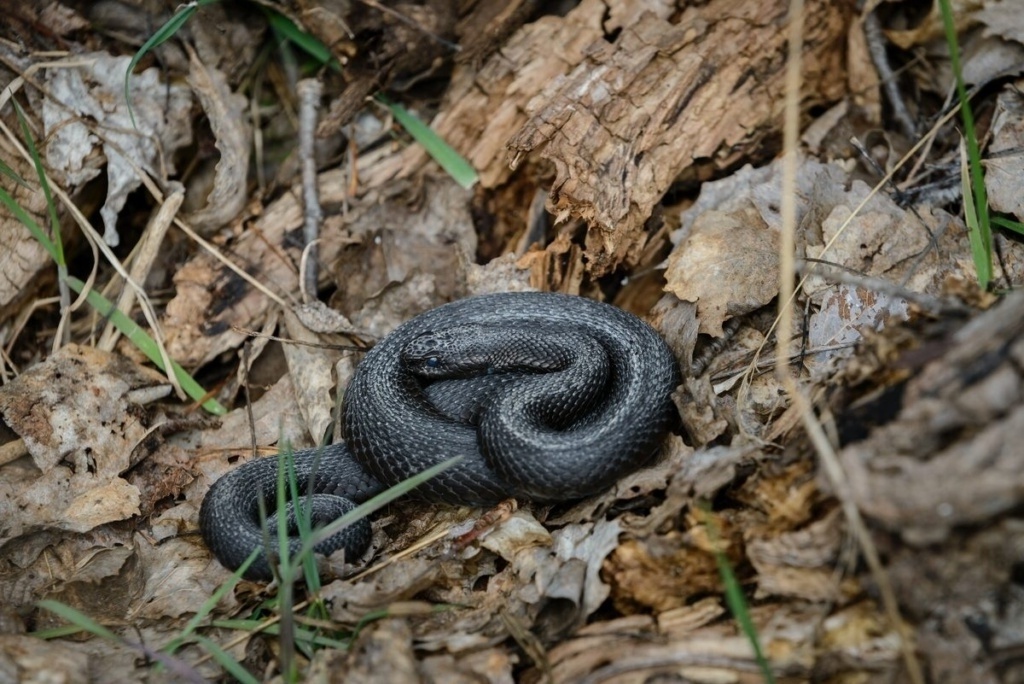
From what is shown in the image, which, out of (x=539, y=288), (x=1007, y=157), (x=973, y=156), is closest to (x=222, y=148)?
(x=539, y=288)

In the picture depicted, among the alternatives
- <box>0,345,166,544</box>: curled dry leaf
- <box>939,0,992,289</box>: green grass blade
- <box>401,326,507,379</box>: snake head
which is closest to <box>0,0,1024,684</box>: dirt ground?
<box>0,345,166,544</box>: curled dry leaf

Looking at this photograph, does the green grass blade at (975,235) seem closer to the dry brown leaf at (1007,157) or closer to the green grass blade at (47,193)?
the dry brown leaf at (1007,157)

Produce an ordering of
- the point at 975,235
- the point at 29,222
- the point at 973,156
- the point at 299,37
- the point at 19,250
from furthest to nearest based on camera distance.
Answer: the point at 299,37, the point at 19,250, the point at 29,222, the point at 975,235, the point at 973,156

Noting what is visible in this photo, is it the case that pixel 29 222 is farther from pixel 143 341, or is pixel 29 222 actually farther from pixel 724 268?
pixel 724 268

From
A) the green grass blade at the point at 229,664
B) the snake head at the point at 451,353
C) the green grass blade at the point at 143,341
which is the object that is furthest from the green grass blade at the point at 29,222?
the green grass blade at the point at 229,664

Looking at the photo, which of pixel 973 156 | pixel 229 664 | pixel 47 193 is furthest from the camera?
pixel 47 193

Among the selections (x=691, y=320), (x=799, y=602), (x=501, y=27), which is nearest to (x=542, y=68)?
(x=501, y=27)
